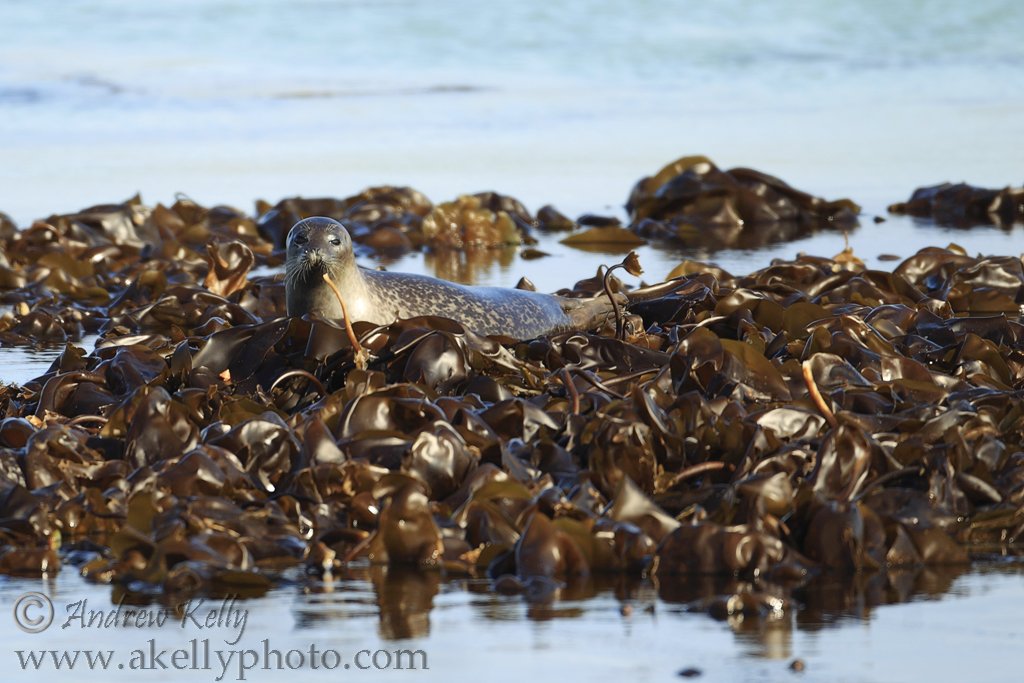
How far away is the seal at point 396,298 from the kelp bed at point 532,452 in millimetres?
579

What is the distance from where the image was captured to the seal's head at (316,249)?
18.9ft

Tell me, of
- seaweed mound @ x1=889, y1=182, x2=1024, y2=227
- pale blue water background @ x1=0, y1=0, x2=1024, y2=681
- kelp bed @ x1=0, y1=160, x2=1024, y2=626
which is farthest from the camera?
seaweed mound @ x1=889, y1=182, x2=1024, y2=227

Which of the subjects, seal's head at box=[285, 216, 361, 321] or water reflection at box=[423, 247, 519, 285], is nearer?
seal's head at box=[285, 216, 361, 321]

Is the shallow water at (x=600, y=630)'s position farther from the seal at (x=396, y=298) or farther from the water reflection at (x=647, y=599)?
the seal at (x=396, y=298)

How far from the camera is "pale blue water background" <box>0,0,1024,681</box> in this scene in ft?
10.6

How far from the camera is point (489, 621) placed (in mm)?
3340

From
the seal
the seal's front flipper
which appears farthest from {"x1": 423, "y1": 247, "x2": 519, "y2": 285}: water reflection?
the seal

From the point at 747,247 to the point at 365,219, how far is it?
2534 mm

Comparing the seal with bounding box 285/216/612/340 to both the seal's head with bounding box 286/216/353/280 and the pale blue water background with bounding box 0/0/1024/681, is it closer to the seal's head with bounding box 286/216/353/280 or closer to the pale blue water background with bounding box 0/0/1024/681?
the seal's head with bounding box 286/216/353/280

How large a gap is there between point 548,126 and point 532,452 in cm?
1042

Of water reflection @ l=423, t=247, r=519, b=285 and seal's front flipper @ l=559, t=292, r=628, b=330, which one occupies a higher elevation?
water reflection @ l=423, t=247, r=519, b=285

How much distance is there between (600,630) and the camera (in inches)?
129

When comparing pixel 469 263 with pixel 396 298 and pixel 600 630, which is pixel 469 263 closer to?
pixel 396 298

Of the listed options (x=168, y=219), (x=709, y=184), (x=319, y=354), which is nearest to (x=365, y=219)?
(x=168, y=219)
